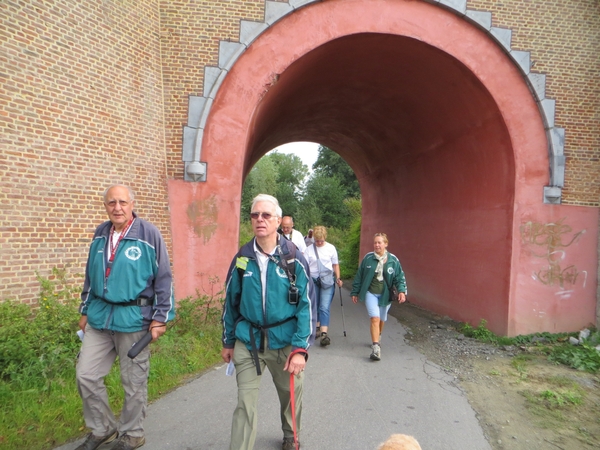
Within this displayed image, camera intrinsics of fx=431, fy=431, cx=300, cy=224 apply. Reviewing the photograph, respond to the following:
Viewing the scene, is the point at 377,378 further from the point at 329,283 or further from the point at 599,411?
the point at 599,411

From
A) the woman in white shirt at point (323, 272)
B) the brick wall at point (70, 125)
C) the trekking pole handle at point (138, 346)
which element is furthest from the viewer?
the woman in white shirt at point (323, 272)

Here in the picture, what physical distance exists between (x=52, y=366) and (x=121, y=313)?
185 centimetres

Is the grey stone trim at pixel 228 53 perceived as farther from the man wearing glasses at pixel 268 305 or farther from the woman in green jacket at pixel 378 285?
the man wearing glasses at pixel 268 305

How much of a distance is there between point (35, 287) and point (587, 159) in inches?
371

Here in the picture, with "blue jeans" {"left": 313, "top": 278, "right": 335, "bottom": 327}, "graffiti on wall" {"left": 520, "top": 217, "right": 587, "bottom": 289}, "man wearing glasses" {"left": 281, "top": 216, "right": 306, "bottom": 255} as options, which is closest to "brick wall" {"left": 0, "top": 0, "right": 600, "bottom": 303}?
"graffiti on wall" {"left": 520, "top": 217, "right": 587, "bottom": 289}

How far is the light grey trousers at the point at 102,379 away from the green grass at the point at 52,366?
1.87 ft

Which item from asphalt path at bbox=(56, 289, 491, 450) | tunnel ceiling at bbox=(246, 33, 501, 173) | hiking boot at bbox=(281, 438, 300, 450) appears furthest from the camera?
tunnel ceiling at bbox=(246, 33, 501, 173)

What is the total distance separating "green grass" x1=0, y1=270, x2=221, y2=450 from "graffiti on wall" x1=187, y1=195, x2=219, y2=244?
1.68 m

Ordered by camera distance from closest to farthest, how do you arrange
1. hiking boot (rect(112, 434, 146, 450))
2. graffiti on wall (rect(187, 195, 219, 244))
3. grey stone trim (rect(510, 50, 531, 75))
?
hiking boot (rect(112, 434, 146, 450))
graffiti on wall (rect(187, 195, 219, 244))
grey stone trim (rect(510, 50, 531, 75))

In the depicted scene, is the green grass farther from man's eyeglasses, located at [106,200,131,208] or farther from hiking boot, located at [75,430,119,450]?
man's eyeglasses, located at [106,200,131,208]

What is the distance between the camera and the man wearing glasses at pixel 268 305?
3.05 m

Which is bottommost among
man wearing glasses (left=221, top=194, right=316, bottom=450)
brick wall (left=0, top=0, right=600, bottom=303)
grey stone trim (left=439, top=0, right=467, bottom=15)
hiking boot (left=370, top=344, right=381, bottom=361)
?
hiking boot (left=370, top=344, right=381, bottom=361)

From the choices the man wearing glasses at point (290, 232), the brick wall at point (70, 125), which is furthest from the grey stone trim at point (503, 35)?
the brick wall at point (70, 125)

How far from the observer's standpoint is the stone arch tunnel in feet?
24.6
